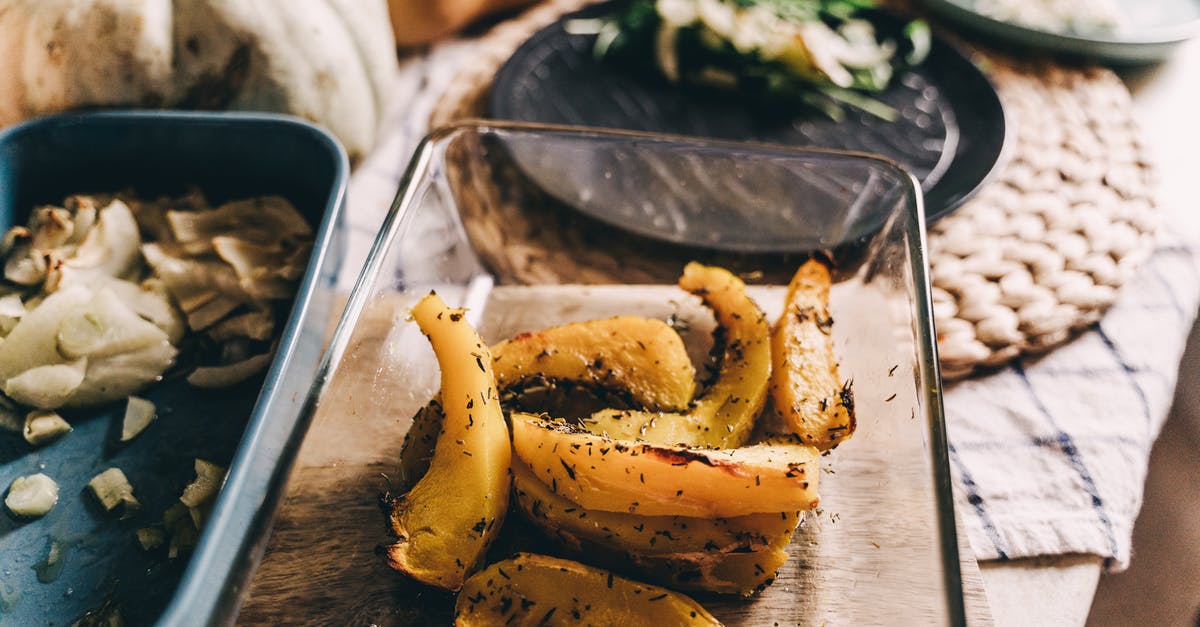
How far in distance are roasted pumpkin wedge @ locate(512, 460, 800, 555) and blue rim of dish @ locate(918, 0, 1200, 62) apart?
1.14 metres

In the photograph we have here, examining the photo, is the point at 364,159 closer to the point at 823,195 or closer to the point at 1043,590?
the point at 823,195

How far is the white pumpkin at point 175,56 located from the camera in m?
0.92

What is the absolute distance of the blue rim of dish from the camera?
134cm

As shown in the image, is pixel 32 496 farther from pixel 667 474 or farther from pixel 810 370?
pixel 810 370

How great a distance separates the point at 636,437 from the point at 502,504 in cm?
11

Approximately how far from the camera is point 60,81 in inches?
36.8

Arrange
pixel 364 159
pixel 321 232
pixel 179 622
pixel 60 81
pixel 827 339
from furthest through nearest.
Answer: pixel 364 159
pixel 60 81
pixel 321 232
pixel 827 339
pixel 179 622

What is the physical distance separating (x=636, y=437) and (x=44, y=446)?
57cm

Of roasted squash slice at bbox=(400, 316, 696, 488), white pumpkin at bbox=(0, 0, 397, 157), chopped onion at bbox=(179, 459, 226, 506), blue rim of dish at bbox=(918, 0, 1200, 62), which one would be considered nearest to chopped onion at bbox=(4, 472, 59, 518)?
chopped onion at bbox=(179, 459, 226, 506)

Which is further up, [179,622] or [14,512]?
[179,622]

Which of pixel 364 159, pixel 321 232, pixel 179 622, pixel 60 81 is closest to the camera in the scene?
pixel 179 622

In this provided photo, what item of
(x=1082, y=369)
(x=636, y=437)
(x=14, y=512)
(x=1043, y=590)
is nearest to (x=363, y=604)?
(x=636, y=437)

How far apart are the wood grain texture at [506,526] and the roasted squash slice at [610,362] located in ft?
0.22

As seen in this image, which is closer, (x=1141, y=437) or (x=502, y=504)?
(x=502, y=504)
